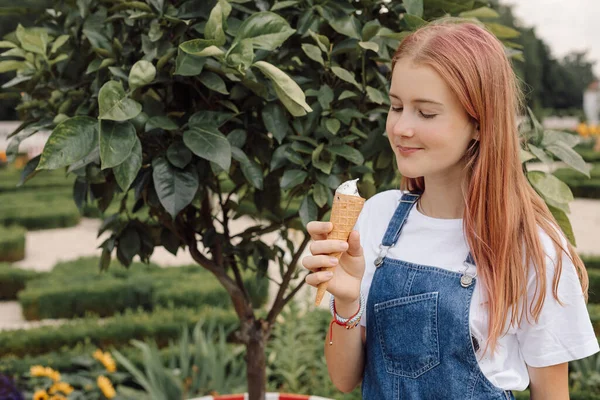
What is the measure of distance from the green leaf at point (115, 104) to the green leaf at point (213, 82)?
0.18m

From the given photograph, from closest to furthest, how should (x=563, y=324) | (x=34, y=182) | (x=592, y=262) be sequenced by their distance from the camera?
(x=563, y=324) < (x=592, y=262) < (x=34, y=182)

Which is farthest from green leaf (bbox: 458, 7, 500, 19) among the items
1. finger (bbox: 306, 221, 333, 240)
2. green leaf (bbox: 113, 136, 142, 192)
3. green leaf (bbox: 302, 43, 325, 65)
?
green leaf (bbox: 113, 136, 142, 192)

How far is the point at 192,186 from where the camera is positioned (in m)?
1.58

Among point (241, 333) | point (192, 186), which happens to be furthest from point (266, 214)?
point (192, 186)

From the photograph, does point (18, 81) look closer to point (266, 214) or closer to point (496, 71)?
point (266, 214)

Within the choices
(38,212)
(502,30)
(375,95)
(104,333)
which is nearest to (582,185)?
(38,212)

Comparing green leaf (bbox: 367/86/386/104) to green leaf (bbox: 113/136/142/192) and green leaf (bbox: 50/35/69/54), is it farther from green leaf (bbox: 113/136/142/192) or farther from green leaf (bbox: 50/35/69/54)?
green leaf (bbox: 50/35/69/54)

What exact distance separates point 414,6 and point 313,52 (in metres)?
0.28

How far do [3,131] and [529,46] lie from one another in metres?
34.2

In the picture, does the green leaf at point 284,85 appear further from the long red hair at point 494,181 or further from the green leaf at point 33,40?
the green leaf at point 33,40

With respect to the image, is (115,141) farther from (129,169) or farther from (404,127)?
(404,127)

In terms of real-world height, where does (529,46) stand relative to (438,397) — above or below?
above

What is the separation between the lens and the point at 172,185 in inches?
62.1

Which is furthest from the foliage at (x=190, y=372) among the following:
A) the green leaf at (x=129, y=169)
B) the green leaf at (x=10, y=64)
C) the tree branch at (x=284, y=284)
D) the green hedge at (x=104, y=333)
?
the green leaf at (x=129, y=169)
